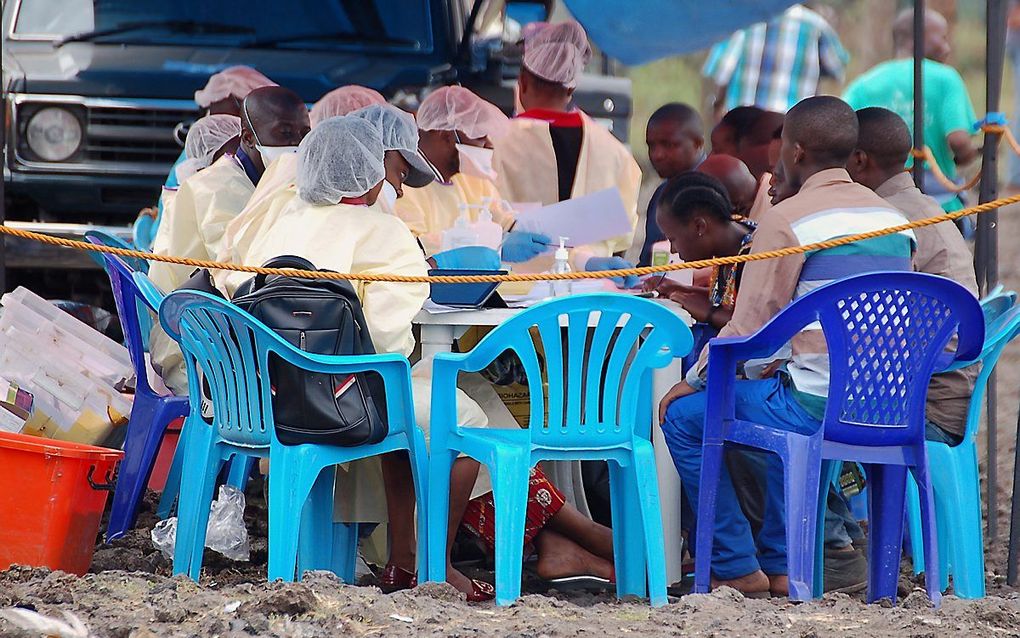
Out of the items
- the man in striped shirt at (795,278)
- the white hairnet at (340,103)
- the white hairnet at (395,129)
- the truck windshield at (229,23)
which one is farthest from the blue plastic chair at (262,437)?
the truck windshield at (229,23)

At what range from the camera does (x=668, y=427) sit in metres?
4.24

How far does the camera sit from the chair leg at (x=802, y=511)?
3.74 meters

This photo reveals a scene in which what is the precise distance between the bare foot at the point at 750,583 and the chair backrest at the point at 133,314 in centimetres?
197

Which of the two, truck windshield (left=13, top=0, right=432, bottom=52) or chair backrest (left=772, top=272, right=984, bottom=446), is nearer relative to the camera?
chair backrest (left=772, top=272, right=984, bottom=446)

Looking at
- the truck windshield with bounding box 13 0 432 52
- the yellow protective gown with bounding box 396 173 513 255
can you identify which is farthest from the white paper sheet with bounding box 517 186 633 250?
the truck windshield with bounding box 13 0 432 52

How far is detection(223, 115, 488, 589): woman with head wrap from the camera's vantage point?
13.3 feet

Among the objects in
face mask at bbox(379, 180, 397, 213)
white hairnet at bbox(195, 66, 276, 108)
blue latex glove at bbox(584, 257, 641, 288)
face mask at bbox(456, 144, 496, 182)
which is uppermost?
white hairnet at bbox(195, 66, 276, 108)

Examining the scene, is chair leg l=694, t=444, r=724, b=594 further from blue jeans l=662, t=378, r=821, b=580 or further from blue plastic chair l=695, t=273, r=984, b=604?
blue plastic chair l=695, t=273, r=984, b=604

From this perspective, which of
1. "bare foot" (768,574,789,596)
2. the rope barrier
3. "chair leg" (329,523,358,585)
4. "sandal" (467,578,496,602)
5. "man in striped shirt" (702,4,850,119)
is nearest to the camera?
the rope barrier

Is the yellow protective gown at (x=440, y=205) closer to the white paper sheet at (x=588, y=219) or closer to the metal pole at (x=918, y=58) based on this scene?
the white paper sheet at (x=588, y=219)

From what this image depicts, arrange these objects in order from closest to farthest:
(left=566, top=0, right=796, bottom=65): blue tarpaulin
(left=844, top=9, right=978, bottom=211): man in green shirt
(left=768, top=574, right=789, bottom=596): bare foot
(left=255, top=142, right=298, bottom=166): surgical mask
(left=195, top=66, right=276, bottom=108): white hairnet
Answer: (left=768, top=574, right=789, bottom=596): bare foot < (left=255, top=142, right=298, bottom=166): surgical mask < (left=566, top=0, right=796, bottom=65): blue tarpaulin < (left=195, top=66, right=276, bottom=108): white hairnet < (left=844, top=9, right=978, bottom=211): man in green shirt

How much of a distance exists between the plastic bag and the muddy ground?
35 cm

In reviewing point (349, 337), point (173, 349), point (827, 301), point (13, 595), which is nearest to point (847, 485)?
point (827, 301)

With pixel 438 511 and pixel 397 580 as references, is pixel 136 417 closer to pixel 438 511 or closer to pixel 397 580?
pixel 397 580
